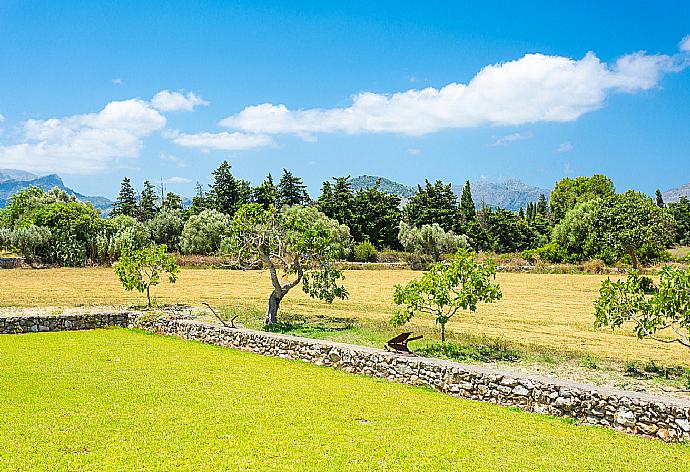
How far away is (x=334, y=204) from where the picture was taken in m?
66.6

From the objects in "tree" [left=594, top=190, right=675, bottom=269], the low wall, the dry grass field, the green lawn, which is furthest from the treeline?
the green lawn

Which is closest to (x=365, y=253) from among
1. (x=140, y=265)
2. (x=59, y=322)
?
(x=140, y=265)

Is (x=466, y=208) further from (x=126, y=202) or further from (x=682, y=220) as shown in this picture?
(x=126, y=202)

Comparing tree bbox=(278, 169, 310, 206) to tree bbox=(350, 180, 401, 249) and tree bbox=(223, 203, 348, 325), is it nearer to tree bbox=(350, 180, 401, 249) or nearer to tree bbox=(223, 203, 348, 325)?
tree bbox=(350, 180, 401, 249)

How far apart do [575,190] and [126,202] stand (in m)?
68.6

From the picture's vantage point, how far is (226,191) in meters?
76.4

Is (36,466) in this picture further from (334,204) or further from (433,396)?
(334,204)

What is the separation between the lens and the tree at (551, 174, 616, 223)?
77562mm

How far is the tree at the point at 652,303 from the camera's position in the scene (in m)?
10.2

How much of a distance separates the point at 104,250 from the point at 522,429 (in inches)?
1851

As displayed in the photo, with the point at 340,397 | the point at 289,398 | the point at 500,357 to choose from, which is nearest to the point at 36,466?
the point at 289,398

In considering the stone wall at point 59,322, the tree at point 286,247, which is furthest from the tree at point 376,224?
the stone wall at point 59,322

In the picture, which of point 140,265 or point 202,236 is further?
point 202,236

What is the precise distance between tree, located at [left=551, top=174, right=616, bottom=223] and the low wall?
6900 centimetres
